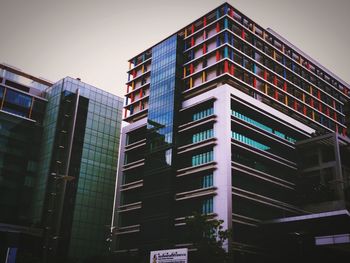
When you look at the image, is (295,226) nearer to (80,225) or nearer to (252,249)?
(252,249)

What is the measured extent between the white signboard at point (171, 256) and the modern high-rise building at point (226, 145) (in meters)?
27.2

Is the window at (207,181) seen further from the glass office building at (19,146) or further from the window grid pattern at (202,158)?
the glass office building at (19,146)

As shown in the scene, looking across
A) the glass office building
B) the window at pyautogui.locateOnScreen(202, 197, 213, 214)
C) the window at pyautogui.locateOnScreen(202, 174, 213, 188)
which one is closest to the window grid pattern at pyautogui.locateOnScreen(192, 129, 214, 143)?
the window at pyautogui.locateOnScreen(202, 174, 213, 188)

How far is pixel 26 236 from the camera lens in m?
82.6

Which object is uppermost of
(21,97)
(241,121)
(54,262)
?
(21,97)

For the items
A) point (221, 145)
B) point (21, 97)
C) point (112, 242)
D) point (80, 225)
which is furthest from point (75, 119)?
point (221, 145)

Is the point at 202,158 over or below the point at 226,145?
below

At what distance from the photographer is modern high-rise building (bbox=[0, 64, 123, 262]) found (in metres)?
85.3

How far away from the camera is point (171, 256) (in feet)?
113

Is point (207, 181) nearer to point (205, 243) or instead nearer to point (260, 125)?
point (260, 125)

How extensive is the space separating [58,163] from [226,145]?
40.2 metres

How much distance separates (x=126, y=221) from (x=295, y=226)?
104ft


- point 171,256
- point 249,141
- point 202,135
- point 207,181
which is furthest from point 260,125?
point 171,256

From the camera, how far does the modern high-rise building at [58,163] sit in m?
85.3
